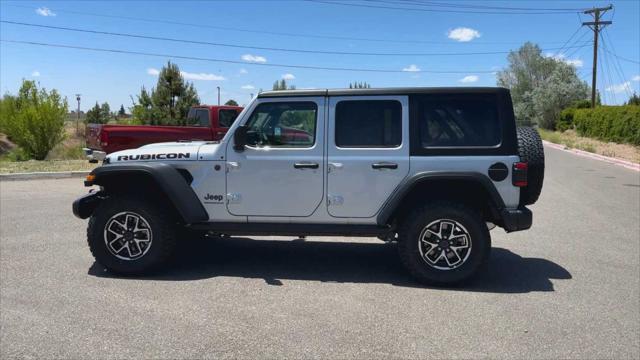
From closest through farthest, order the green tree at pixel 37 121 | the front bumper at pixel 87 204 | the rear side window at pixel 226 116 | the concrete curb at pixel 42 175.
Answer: the front bumper at pixel 87 204 → the concrete curb at pixel 42 175 → the rear side window at pixel 226 116 → the green tree at pixel 37 121

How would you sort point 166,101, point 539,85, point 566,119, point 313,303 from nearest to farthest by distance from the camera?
point 313,303
point 166,101
point 566,119
point 539,85

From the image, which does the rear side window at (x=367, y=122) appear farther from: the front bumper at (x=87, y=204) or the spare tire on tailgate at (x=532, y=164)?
the front bumper at (x=87, y=204)

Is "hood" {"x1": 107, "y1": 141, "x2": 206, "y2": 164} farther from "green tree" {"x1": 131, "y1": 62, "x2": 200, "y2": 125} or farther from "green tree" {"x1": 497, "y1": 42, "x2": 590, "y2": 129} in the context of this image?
"green tree" {"x1": 497, "y1": 42, "x2": 590, "y2": 129}

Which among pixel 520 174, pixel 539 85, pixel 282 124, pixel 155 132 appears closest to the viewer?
pixel 520 174

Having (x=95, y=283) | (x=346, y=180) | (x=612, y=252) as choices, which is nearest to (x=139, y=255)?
(x=95, y=283)

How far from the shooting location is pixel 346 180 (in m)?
5.26

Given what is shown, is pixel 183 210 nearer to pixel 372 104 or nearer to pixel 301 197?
pixel 301 197

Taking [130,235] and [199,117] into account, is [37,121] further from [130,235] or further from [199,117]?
[130,235]

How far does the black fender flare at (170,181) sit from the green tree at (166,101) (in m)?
24.8

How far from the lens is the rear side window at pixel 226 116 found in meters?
13.7

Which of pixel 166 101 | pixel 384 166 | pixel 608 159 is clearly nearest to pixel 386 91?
pixel 384 166

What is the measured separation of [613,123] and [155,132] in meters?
28.0

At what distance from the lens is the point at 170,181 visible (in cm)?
528

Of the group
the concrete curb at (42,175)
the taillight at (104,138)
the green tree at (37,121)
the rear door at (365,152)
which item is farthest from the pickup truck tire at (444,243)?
the green tree at (37,121)
